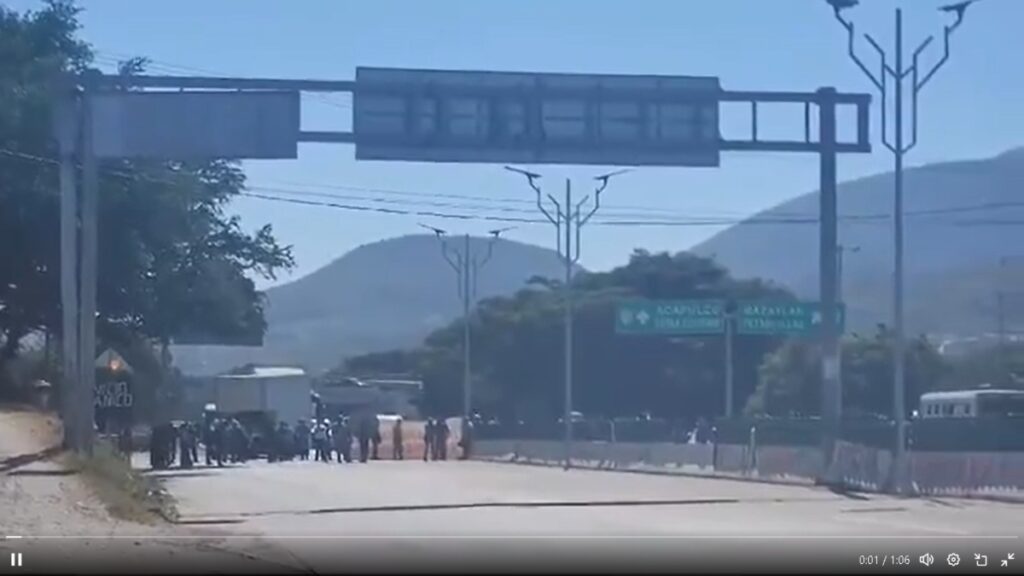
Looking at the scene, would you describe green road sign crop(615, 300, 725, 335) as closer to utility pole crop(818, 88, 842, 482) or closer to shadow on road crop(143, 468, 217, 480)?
shadow on road crop(143, 468, 217, 480)

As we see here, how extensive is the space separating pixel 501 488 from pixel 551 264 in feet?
457

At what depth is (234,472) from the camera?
1946 inches

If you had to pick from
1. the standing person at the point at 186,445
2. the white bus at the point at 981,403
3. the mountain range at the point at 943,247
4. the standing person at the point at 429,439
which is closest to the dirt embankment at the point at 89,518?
the standing person at the point at 186,445

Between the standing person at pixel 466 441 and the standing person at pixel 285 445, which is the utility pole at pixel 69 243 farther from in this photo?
the standing person at pixel 466 441

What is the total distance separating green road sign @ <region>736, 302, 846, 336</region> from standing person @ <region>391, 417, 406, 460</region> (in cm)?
1176

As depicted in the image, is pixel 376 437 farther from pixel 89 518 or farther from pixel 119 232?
pixel 89 518

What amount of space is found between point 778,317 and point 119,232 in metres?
20.7

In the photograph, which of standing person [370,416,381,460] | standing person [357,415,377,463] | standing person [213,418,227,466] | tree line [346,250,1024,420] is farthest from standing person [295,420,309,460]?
tree line [346,250,1024,420]

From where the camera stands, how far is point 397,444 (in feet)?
220

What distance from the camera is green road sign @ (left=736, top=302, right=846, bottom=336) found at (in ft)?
205

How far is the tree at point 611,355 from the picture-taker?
→ 295 ft

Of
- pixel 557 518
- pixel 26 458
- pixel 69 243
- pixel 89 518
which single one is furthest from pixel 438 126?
pixel 89 518

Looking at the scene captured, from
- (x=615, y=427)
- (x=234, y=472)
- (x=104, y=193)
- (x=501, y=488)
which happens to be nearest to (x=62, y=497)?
(x=501, y=488)

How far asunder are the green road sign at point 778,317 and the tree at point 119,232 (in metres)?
14.4
